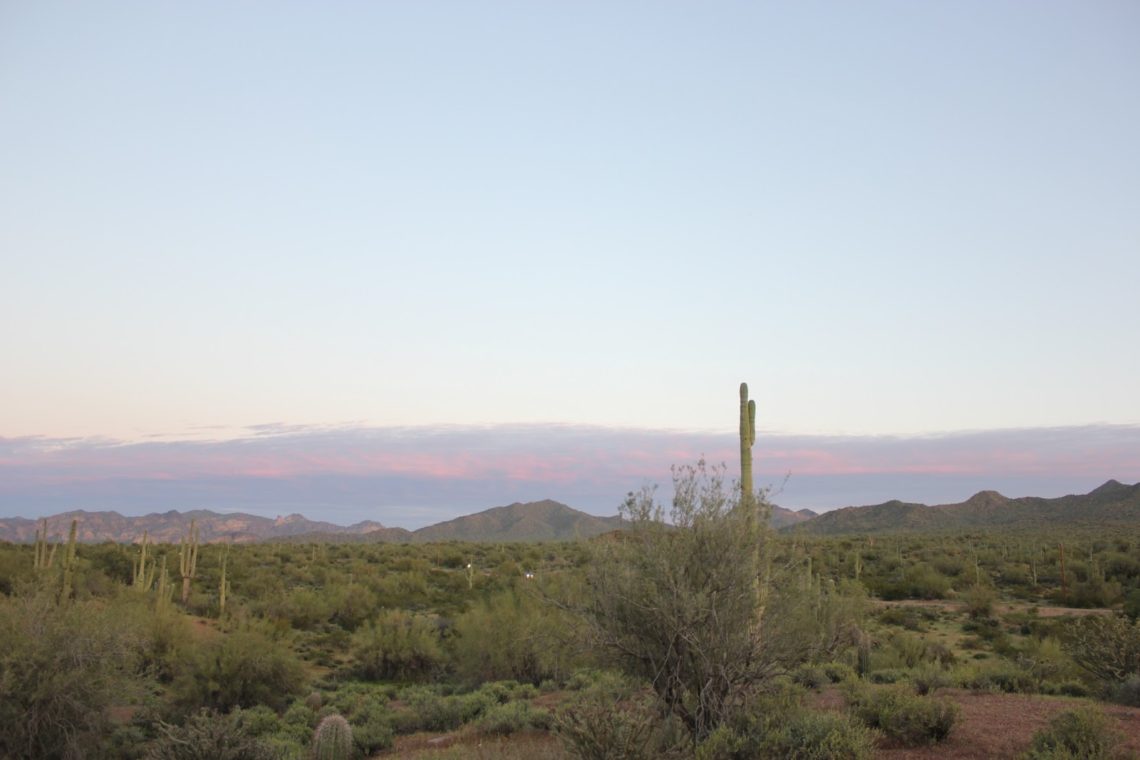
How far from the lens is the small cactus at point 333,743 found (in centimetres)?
1532

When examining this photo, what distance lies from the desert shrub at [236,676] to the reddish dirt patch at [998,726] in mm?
13141

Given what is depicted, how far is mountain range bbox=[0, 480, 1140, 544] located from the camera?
85.8 m

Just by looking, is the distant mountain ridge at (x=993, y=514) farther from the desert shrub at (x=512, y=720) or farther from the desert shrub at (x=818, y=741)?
the desert shrub at (x=818, y=741)

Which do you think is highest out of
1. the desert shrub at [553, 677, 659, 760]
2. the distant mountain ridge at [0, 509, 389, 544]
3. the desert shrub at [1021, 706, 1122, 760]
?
the desert shrub at [553, 677, 659, 760]

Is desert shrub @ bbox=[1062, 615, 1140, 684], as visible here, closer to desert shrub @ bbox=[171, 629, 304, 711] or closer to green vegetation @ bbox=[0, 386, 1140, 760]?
green vegetation @ bbox=[0, 386, 1140, 760]

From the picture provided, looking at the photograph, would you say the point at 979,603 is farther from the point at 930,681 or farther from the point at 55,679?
the point at 55,679

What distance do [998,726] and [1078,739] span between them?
7.65ft

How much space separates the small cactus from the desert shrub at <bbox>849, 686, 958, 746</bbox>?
28.4 feet

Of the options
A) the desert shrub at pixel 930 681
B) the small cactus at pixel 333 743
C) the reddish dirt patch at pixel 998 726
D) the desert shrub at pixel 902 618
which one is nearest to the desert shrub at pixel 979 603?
the desert shrub at pixel 902 618

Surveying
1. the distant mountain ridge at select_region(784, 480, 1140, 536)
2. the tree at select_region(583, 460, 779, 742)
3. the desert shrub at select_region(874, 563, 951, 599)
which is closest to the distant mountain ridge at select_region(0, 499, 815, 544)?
the distant mountain ridge at select_region(784, 480, 1140, 536)

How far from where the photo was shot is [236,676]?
67.9 ft

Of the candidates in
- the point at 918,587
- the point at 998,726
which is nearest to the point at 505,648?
the point at 998,726

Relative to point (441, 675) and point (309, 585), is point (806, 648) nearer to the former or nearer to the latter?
point (441, 675)

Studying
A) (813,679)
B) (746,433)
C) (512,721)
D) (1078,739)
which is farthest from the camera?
(813,679)
